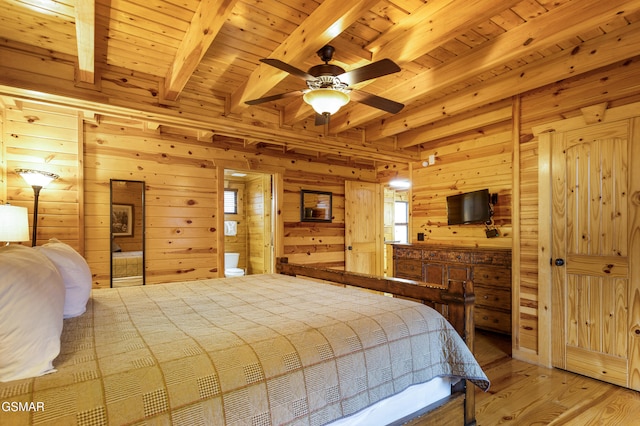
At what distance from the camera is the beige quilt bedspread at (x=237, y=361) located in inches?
35.9

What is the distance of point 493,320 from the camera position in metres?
3.74

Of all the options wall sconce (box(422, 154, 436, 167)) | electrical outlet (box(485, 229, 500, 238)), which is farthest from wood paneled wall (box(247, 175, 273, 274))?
electrical outlet (box(485, 229, 500, 238))

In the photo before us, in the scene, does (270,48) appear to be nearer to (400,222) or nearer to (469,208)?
(469,208)

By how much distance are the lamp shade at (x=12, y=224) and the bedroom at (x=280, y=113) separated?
59 centimetres

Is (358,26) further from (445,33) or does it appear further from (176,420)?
(176,420)

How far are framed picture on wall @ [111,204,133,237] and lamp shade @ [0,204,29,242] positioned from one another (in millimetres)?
890

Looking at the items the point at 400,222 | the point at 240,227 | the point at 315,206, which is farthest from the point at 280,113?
the point at 400,222

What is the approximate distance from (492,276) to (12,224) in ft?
14.9

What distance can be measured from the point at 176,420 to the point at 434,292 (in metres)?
1.40

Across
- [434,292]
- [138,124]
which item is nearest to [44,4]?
[138,124]

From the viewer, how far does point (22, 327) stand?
3.19 feet

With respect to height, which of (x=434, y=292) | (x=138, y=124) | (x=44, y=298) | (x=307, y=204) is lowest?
(x=434, y=292)

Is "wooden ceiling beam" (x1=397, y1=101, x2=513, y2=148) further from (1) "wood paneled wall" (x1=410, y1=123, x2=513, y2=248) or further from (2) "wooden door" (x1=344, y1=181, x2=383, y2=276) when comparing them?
(2) "wooden door" (x1=344, y1=181, x2=383, y2=276)

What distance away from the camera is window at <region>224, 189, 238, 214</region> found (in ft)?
21.5
